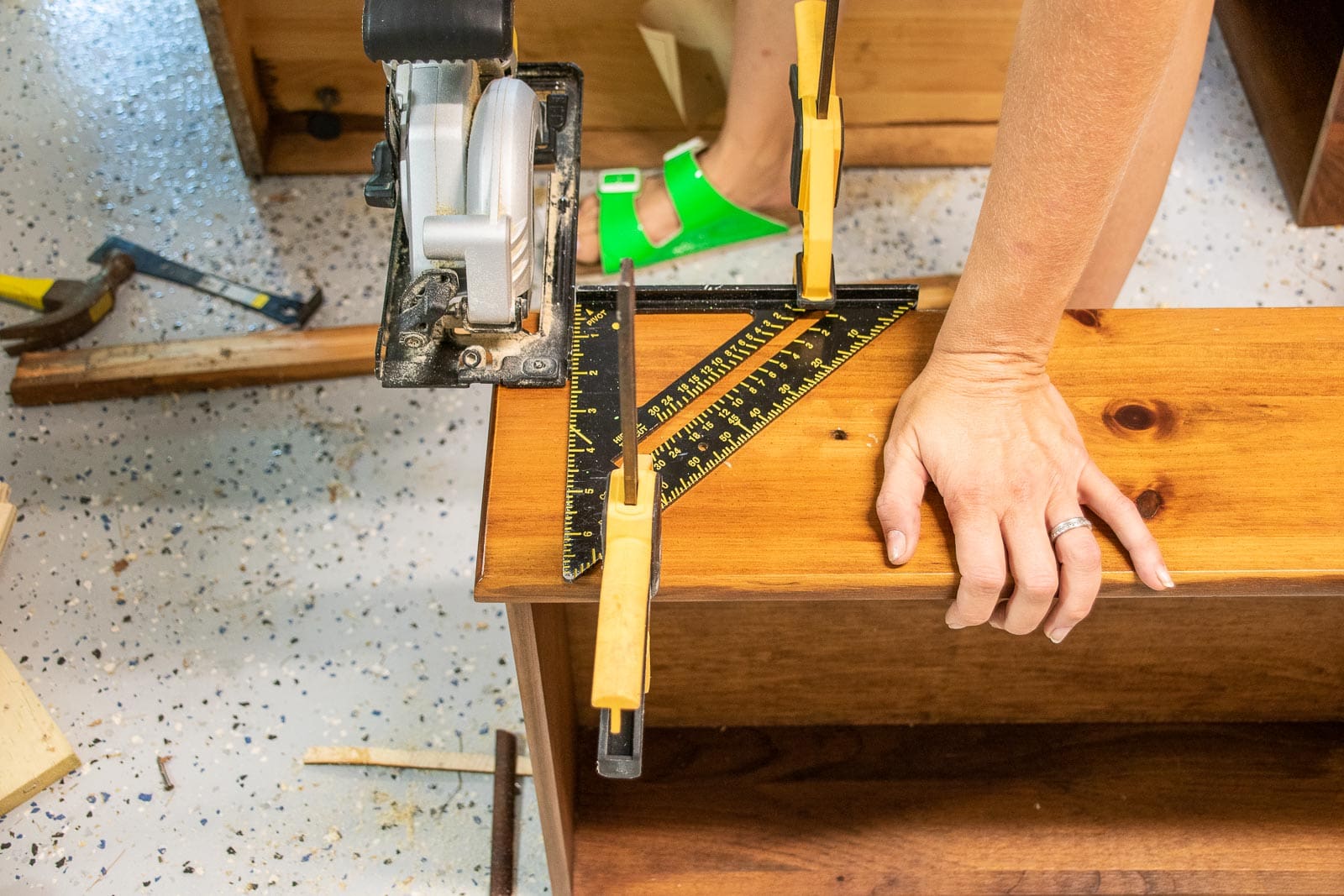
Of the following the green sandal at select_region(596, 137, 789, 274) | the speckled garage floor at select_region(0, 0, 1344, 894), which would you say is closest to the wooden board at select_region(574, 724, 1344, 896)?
the speckled garage floor at select_region(0, 0, 1344, 894)

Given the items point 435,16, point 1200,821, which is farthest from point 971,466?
point 1200,821

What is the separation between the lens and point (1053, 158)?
781 mm

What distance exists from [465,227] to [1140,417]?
52 cm

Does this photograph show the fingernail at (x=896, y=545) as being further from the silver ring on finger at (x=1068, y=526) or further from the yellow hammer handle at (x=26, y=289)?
the yellow hammer handle at (x=26, y=289)

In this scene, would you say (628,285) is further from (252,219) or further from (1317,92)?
(1317,92)

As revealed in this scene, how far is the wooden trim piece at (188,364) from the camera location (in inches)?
58.2

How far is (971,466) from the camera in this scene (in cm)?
83

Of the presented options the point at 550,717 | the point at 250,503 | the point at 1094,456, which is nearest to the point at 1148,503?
the point at 1094,456

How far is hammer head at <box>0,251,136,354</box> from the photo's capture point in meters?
1.51

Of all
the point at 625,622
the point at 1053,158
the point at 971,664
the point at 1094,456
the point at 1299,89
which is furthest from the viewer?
the point at 1299,89

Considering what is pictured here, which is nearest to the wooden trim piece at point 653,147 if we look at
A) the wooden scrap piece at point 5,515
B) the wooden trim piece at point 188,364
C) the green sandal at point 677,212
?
the green sandal at point 677,212

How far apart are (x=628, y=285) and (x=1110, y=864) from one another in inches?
34.0

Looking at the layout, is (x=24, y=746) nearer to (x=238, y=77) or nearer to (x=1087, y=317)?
(x=238, y=77)

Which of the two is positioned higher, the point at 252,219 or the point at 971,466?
the point at 971,466
